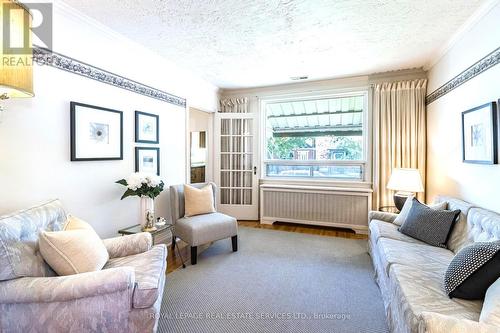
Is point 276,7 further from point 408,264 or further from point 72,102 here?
point 408,264

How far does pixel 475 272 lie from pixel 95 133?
124 inches

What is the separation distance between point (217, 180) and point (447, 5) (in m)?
3.85

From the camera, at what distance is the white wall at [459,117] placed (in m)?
2.10

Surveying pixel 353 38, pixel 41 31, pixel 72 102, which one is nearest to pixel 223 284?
pixel 72 102

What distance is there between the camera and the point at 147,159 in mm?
3102

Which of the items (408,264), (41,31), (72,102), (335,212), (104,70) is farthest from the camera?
(335,212)

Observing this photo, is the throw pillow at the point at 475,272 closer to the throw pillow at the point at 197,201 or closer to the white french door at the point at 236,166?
the throw pillow at the point at 197,201

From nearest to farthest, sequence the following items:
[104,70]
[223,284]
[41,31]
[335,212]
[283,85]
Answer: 1. [41,31]
2. [223,284]
3. [104,70]
4. [335,212]
5. [283,85]

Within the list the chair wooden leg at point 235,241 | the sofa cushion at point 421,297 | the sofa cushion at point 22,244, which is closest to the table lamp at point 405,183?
the sofa cushion at point 421,297

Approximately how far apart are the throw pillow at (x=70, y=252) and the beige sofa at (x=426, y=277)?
184 centimetres

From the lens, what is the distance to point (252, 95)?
4.73 m

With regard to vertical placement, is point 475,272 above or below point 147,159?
below

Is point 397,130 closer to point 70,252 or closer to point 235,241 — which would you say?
point 235,241

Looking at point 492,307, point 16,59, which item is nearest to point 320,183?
point 492,307
